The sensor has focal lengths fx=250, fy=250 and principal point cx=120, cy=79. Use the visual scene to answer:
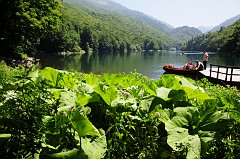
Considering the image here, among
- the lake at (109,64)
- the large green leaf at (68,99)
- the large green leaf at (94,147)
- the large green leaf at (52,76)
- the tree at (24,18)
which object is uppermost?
the tree at (24,18)

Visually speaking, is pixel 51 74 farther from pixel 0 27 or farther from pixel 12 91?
pixel 0 27

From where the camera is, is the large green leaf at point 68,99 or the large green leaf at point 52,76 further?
the large green leaf at point 52,76

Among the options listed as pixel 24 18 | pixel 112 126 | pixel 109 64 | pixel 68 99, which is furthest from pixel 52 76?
pixel 109 64

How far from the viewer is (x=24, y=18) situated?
105ft

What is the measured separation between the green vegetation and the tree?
31.9 metres

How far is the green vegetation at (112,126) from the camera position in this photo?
1.81m

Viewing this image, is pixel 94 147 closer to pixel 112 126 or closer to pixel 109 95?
pixel 112 126

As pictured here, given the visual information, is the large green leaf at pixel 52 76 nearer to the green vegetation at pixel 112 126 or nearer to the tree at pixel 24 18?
the green vegetation at pixel 112 126

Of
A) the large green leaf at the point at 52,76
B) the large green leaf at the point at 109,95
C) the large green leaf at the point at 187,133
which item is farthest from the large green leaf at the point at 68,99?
the large green leaf at the point at 187,133

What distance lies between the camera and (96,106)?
2.47 meters

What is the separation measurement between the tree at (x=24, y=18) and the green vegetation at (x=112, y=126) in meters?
31.9

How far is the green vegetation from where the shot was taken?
181 cm

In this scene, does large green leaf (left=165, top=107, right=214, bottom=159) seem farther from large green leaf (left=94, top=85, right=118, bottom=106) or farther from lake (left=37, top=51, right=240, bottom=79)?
lake (left=37, top=51, right=240, bottom=79)

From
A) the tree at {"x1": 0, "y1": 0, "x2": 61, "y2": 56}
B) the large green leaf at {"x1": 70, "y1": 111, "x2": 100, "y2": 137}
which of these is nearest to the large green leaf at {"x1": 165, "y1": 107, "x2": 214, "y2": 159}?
the large green leaf at {"x1": 70, "y1": 111, "x2": 100, "y2": 137}
